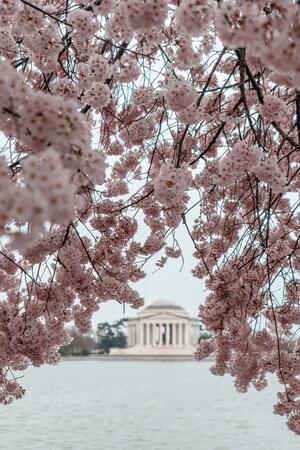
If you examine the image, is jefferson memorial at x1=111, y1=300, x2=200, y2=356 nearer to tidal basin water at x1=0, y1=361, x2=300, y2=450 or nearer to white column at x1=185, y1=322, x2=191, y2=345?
white column at x1=185, y1=322, x2=191, y2=345

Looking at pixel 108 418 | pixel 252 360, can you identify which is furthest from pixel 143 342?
pixel 252 360

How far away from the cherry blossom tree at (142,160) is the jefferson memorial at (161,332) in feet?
288

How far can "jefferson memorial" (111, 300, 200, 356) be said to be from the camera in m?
→ 94.1

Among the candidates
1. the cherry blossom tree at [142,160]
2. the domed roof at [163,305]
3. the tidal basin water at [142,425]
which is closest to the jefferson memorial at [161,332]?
the domed roof at [163,305]

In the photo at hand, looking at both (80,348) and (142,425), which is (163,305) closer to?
(80,348)

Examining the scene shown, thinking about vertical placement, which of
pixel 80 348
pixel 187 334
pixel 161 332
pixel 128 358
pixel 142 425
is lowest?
pixel 142 425

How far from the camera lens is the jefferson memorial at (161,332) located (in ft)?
309

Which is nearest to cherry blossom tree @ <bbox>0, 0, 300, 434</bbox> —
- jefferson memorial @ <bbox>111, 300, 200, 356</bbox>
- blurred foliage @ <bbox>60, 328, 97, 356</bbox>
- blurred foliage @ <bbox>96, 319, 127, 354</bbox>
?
blurred foliage @ <bbox>60, 328, 97, 356</bbox>

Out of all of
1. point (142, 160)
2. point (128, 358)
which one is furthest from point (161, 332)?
point (142, 160)

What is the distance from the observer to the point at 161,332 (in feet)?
322

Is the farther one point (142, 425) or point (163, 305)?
point (163, 305)

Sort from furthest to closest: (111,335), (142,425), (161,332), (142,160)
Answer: (111,335) < (161,332) < (142,425) < (142,160)

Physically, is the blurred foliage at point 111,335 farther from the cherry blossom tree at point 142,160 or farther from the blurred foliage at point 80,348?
the cherry blossom tree at point 142,160

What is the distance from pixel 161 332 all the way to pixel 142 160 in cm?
9298
